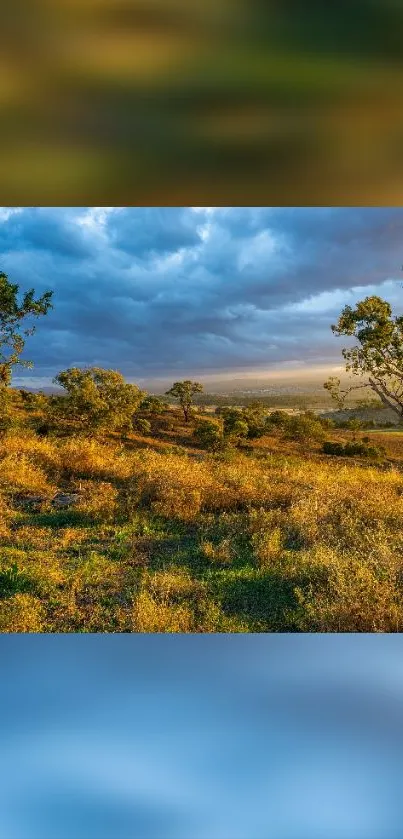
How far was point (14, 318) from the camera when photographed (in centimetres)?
662

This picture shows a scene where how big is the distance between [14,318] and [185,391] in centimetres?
217

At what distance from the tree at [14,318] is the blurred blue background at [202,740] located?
3.85 meters

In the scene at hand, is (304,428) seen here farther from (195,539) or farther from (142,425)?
(195,539)

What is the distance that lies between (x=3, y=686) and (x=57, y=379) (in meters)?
4.30

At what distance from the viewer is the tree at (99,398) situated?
6.39 m

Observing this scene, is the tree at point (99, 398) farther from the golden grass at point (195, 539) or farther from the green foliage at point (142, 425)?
the golden grass at point (195, 539)

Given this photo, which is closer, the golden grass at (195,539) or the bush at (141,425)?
the golden grass at (195,539)

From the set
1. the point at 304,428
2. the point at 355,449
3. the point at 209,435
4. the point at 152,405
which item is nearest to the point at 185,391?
the point at 152,405

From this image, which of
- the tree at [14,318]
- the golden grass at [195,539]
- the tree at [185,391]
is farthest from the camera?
the tree at [14,318]

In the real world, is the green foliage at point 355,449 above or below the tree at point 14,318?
below

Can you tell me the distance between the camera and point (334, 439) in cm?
631
